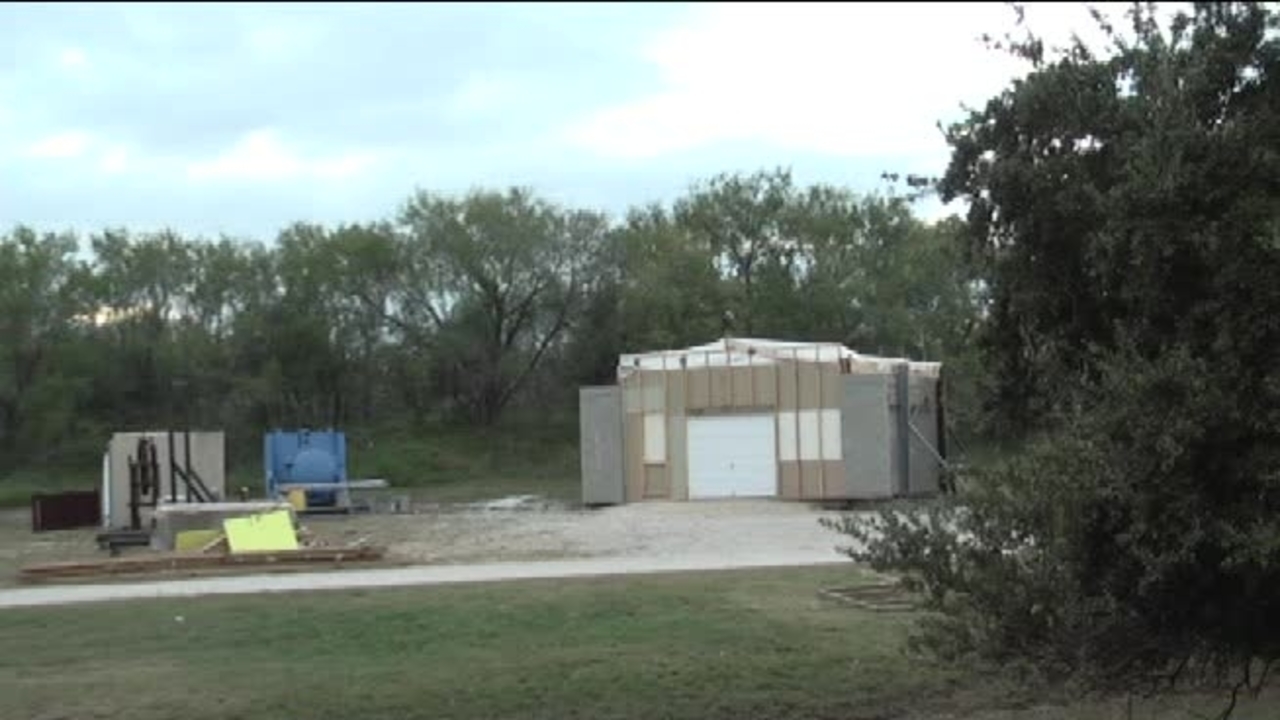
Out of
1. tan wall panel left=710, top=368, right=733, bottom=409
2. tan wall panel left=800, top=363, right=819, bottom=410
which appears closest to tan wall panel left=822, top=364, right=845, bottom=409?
tan wall panel left=800, top=363, right=819, bottom=410

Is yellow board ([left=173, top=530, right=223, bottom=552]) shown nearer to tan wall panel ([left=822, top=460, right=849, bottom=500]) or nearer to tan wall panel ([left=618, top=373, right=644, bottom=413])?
tan wall panel ([left=618, top=373, right=644, bottom=413])

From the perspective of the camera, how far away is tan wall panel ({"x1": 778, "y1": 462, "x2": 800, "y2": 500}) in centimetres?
3812

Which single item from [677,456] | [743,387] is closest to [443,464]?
[677,456]

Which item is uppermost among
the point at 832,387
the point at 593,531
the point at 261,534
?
the point at 832,387

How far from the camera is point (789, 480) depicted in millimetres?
38312

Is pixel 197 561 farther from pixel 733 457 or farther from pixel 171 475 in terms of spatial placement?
pixel 733 457

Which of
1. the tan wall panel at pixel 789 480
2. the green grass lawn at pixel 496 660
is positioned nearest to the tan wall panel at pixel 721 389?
the tan wall panel at pixel 789 480

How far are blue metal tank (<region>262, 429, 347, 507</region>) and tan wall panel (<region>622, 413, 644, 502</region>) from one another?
8.86 meters

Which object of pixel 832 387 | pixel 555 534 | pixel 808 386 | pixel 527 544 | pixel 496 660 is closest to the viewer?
pixel 496 660

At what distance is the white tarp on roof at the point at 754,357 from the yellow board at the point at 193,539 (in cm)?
1534

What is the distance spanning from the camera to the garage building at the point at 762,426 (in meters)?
37.4

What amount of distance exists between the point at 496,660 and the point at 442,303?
53452 millimetres

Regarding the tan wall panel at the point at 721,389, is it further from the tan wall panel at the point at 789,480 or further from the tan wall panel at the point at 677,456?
the tan wall panel at the point at 789,480

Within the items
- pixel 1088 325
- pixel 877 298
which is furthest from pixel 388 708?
pixel 877 298
